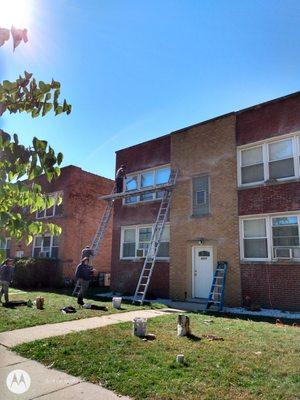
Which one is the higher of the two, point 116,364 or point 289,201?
point 289,201

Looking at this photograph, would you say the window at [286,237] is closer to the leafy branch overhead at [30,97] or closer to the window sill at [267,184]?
the window sill at [267,184]

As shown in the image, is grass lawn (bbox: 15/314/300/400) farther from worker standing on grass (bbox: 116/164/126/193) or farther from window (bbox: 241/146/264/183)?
worker standing on grass (bbox: 116/164/126/193)

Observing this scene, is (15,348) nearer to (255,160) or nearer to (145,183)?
(255,160)

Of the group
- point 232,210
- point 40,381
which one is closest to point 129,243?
point 232,210

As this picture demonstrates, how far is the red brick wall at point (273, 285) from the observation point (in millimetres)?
13359

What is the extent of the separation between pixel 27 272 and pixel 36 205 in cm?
2185

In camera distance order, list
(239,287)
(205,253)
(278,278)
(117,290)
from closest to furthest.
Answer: (278,278), (239,287), (205,253), (117,290)

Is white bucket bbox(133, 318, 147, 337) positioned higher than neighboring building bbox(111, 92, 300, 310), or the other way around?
neighboring building bbox(111, 92, 300, 310)

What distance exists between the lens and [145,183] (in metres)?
20.1

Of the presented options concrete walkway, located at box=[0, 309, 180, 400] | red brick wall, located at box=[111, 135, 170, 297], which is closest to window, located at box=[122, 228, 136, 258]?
red brick wall, located at box=[111, 135, 170, 297]

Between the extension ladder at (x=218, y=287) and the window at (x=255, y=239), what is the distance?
1.13m

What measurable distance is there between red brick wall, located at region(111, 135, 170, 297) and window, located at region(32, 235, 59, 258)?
289 inches

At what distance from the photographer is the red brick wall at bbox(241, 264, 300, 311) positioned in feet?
43.8

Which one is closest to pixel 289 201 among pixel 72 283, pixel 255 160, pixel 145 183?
pixel 255 160
